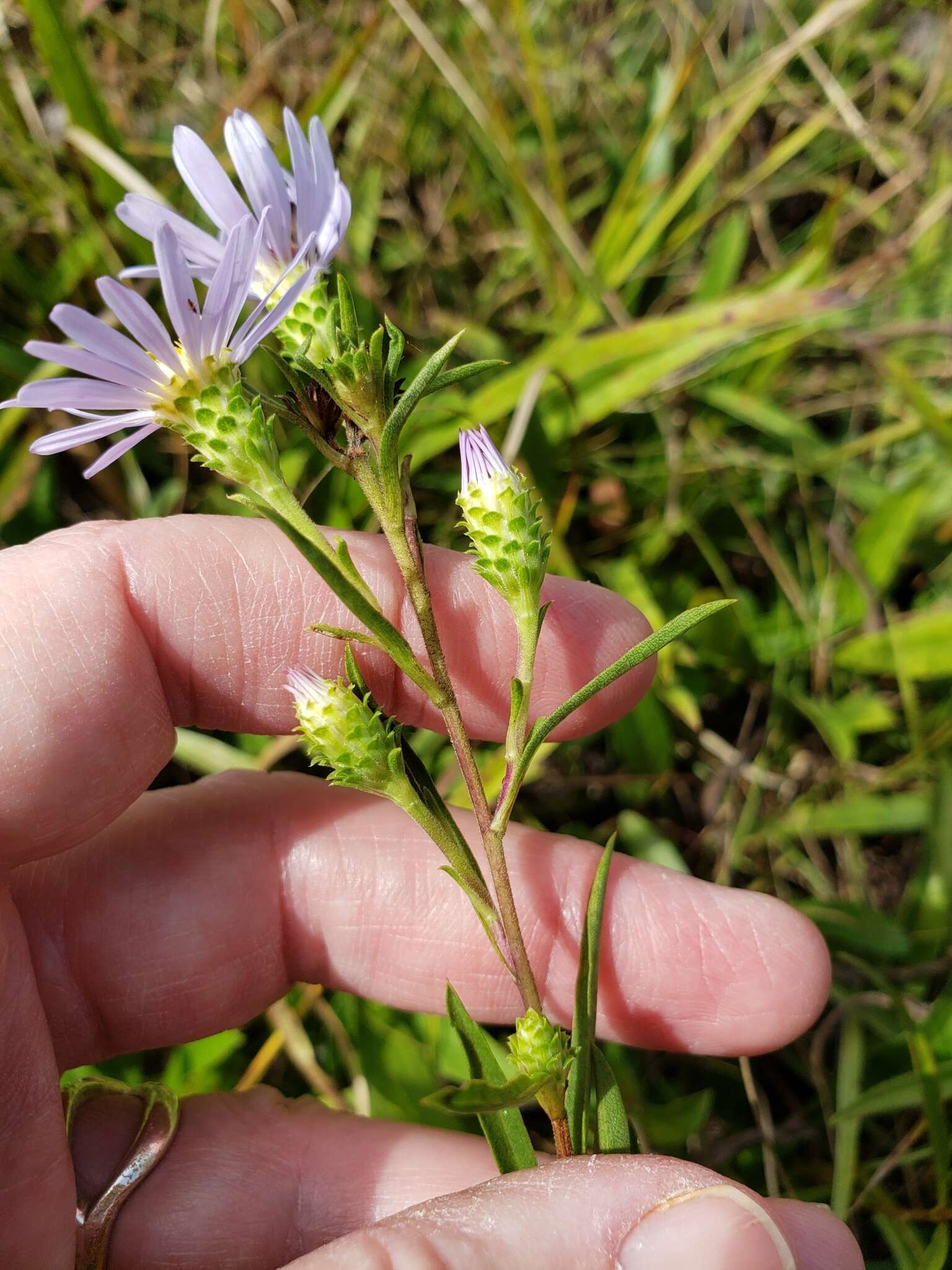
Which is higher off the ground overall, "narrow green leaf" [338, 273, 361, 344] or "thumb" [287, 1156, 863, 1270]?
"narrow green leaf" [338, 273, 361, 344]

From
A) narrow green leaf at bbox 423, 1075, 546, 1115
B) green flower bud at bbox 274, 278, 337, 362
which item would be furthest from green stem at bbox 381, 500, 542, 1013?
green flower bud at bbox 274, 278, 337, 362

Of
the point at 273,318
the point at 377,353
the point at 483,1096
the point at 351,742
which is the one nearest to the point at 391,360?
the point at 377,353

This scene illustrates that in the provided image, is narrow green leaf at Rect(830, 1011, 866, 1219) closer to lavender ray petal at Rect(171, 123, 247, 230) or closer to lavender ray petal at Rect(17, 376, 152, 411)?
lavender ray petal at Rect(17, 376, 152, 411)

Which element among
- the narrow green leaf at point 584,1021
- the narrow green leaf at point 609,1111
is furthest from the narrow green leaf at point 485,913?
the narrow green leaf at point 609,1111

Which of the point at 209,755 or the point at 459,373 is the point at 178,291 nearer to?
the point at 459,373

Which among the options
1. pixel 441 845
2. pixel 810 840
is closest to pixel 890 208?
pixel 810 840

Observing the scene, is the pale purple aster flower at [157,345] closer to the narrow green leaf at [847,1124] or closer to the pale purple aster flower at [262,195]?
the pale purple aster flower at [262,195]
